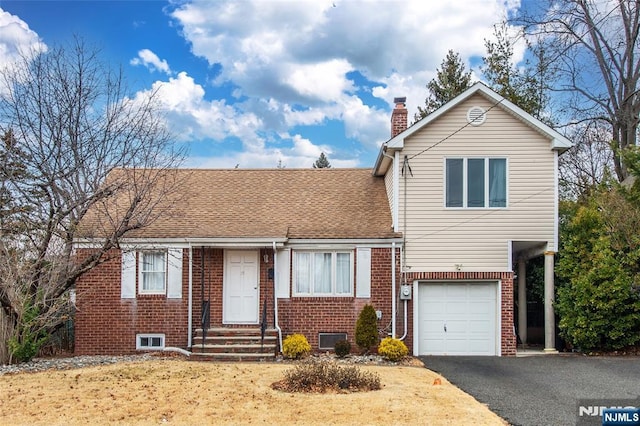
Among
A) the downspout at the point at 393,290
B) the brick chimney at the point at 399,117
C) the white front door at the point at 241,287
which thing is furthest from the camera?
the brick chimney at the point at 399,117

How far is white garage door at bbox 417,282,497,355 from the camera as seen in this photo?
16547 mm

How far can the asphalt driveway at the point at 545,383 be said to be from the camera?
31.3ft

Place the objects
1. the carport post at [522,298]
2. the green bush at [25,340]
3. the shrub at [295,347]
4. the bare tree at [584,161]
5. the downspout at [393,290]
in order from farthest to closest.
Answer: the bare tree at [584,161] → the carport post at [522,298] → the downspout at [393,290] → the shrub at [295,347] → the green bush at [25,340]

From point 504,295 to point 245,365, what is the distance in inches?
275

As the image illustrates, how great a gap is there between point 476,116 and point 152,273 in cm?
947

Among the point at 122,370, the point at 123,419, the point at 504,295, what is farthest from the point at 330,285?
the point at 123,419

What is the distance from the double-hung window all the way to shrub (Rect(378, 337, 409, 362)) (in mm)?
2015

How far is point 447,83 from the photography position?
108ft

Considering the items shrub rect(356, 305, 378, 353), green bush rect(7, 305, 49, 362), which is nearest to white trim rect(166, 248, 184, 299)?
green bush rect(7, 305, 49, 362)

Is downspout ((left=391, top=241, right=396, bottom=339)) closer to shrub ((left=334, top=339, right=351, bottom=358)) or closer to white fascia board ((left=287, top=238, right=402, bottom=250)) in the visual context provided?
white fascia board ((left=287, top=238, right=402, bottom=250))

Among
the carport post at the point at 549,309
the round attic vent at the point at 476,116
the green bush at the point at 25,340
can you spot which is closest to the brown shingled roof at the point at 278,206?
the green bush at the point at 25,340

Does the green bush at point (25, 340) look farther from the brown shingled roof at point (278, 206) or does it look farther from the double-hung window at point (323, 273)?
the double-hung window at point (323, 273)

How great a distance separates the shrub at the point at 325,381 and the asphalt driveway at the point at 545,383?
1969mm

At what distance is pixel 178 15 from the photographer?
16062 millimetres
